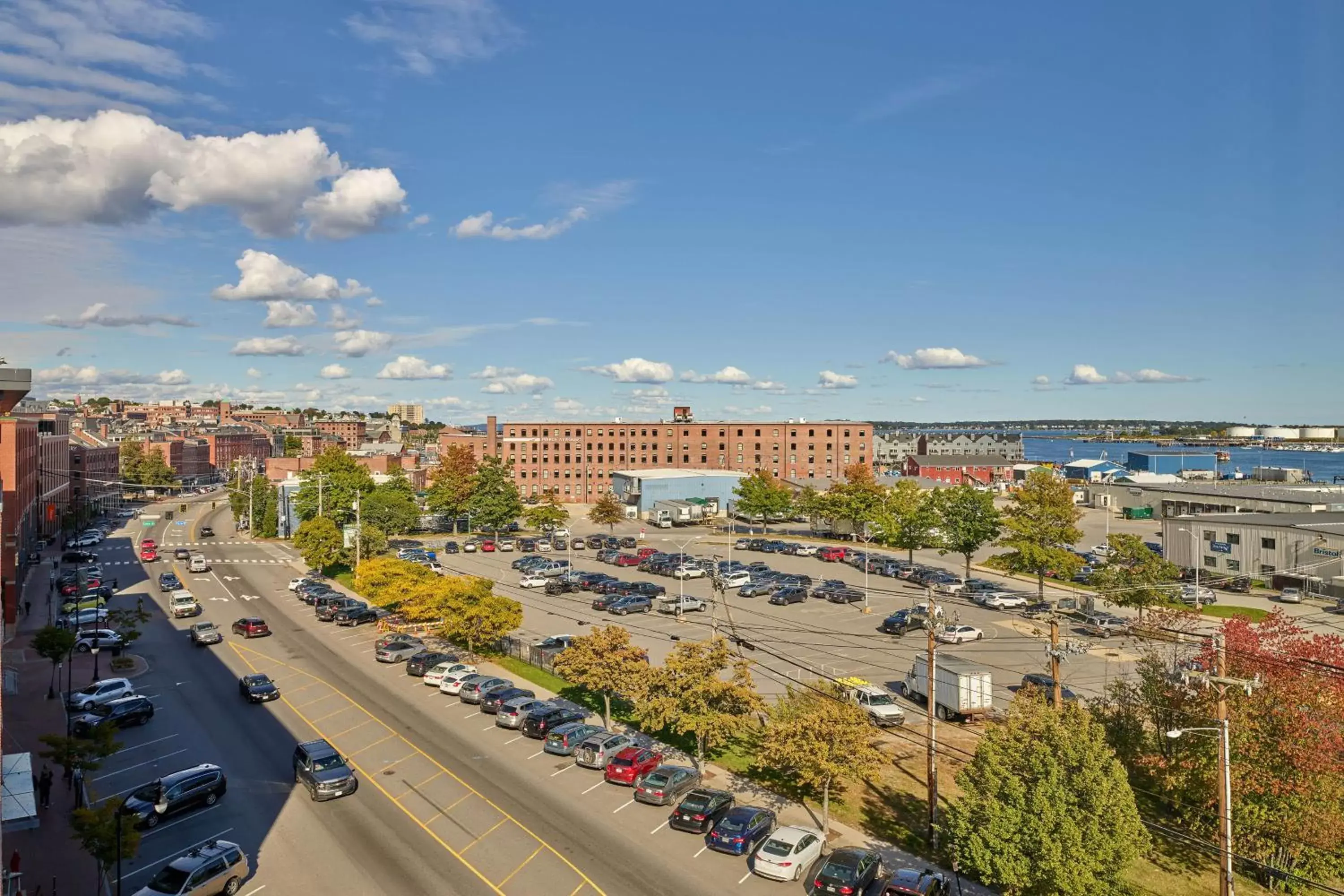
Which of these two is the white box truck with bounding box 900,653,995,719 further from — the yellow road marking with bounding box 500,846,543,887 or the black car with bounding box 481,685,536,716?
the yellow road marking with bounding box 500,846,543,887

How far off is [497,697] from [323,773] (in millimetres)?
9603

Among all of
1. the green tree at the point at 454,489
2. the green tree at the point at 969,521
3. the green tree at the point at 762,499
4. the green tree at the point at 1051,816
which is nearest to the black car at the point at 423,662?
the green tree at the point at 1051,816

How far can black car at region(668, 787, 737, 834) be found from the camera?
81.5 ft

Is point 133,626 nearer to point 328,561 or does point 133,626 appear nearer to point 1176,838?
point 328,561

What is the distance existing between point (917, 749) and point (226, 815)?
2468 cm

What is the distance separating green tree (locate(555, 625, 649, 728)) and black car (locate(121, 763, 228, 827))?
40.6ft

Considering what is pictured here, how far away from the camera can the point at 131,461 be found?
149875mm

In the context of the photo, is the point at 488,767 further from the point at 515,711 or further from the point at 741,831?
the point at 741,831

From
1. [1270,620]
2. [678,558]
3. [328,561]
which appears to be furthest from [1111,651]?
[328,561]

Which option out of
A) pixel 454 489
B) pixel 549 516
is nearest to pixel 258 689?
pixel 549 516

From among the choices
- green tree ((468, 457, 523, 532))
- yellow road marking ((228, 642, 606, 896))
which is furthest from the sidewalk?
green tree ((468, 457, 523, 532))

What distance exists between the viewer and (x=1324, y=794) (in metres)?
21.8

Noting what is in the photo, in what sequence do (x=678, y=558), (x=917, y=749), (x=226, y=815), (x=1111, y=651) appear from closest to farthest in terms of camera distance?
(x=226, y=815) < (x=917, y=749) < (x=1111, y=651) < (x=678, y=558)

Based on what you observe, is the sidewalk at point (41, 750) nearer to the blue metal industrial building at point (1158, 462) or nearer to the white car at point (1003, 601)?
the white car at point (1003, 601)
